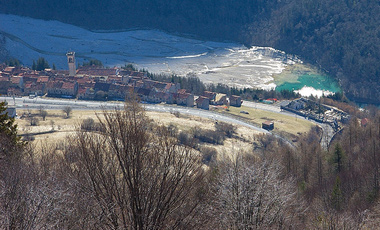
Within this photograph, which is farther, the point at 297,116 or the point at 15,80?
the point at 15,80

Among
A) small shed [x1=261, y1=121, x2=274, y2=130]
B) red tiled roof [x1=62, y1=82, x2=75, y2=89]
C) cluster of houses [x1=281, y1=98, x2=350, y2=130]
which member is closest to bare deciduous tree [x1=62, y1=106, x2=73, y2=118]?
red tiled roof [x1=62, y1=82, x2=75, y2=89]

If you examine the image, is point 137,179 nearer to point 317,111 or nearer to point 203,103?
point 203,103

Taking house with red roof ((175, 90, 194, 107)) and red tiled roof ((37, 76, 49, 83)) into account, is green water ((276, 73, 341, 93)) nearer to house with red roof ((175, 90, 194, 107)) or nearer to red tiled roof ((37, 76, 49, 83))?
house with red roof ((175, 90, 194, 107))

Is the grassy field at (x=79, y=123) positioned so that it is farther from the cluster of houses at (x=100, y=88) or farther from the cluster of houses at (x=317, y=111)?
the cluster of houses at (x=317, y=111)

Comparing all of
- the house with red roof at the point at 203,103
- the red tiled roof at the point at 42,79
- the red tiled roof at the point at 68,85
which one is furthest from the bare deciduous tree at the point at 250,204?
the red tiled roof at the point at 42,79

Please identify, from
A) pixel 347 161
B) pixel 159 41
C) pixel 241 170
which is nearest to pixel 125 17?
pixel 159 41

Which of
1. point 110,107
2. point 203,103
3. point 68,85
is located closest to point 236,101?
point 203,103
